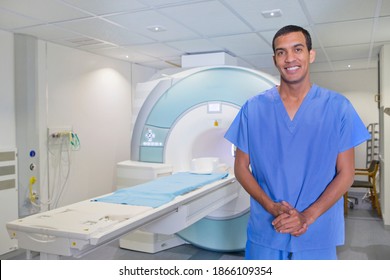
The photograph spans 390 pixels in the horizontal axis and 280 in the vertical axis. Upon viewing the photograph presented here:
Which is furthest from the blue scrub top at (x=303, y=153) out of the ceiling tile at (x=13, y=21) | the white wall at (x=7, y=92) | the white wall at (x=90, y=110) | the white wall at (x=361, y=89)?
the white wall at (x=361, y=89)

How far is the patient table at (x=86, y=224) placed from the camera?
42.8 inches

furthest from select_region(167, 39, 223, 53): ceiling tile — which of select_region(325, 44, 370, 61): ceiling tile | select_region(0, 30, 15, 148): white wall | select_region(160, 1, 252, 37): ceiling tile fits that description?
select_region(0, 30, 15, 148): white wall

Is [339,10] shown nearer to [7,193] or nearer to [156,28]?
[156,28]

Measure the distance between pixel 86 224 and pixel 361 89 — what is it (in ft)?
14.7

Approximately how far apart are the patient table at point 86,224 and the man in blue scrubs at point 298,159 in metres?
0.41

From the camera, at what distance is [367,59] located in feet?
13.0

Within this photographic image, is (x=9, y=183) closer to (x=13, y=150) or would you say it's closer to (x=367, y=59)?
(x=13, y=150)

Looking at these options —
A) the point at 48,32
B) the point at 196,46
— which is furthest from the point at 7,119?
the point at 196,46

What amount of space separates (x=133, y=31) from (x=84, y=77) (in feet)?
3.12

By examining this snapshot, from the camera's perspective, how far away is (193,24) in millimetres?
2580

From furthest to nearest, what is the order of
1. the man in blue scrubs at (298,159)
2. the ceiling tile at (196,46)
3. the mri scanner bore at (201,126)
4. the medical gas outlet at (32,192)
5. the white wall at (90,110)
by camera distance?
1. the white wall at (90,110)
2. the ceiling tile at (196,46)
3. the medical gas outlet at (32,192)
4. the mri scanner bore at (201,126)
5. the man in blue scrubs at (298,159)

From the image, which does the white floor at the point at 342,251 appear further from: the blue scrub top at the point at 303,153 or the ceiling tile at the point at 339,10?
the ceiling tile at the point at 339,10
